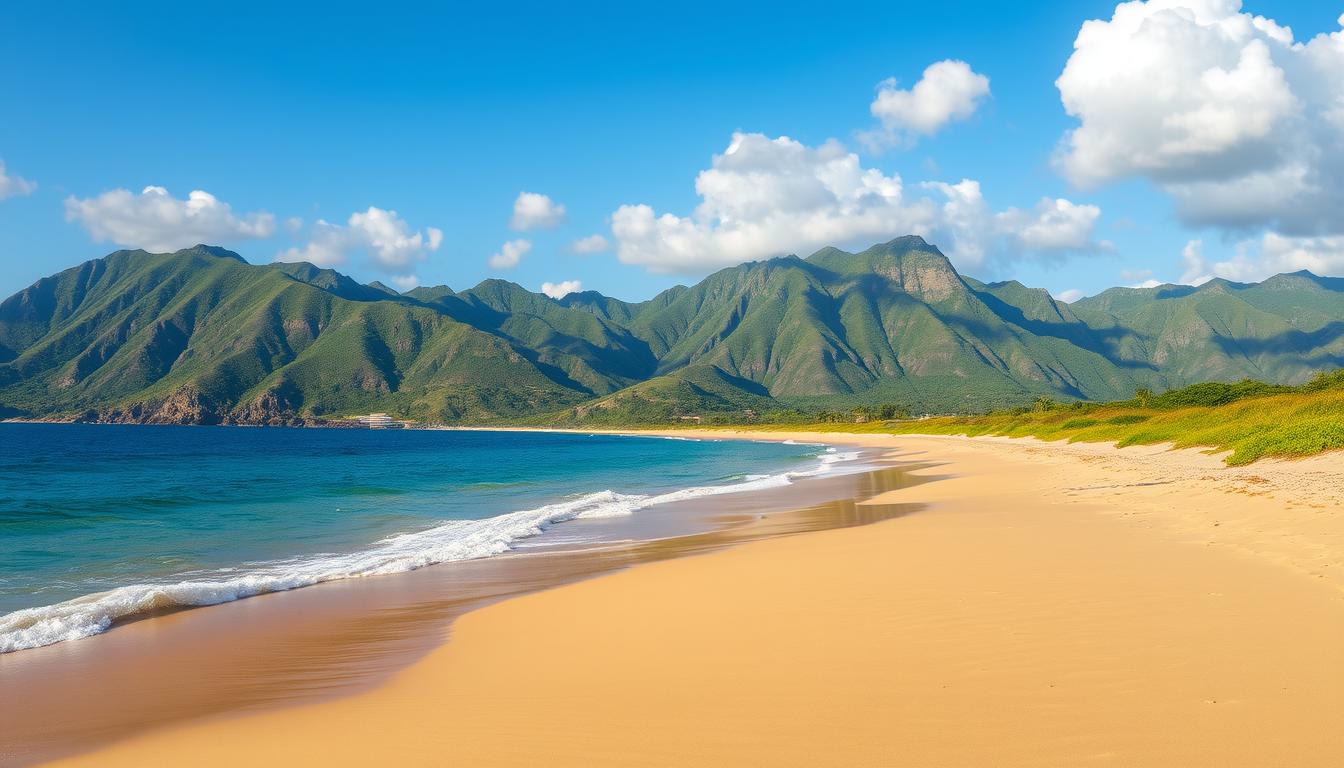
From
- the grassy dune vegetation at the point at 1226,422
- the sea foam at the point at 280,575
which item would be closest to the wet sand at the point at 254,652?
the sea foam at the point at 280,575

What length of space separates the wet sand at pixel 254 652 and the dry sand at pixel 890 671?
0.66 meters

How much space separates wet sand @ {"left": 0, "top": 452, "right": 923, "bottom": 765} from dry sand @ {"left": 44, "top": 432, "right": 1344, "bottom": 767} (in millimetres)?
658

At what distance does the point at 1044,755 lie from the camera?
5.27 meters

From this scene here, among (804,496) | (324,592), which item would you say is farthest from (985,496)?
(324,592)

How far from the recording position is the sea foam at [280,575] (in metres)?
11.6

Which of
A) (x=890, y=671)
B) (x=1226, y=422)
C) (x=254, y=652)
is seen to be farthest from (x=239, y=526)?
(x=1226, y=422)

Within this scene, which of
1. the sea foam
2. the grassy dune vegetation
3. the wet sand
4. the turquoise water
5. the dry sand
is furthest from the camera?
the grassy dune vegetation

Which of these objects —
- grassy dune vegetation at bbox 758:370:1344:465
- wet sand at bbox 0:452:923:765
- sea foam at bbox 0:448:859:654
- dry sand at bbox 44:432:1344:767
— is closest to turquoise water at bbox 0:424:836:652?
sea foam at bbox 0:448:859:654

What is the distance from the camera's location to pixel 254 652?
408 inches

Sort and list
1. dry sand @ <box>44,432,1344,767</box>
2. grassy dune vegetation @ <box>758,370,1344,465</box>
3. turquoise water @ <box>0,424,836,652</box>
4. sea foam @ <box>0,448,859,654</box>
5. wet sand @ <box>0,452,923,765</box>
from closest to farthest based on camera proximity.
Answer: dry sand @ <box>44,432,1344,767</box> → wet sand @ <box>0,452,923,765</box> → sea foam @ <box>0,448,859,654</box> → turquoise water @ <box>0,424,836,652</box> → grassy dune vegetation @ <box>758,370,1344,465</box>

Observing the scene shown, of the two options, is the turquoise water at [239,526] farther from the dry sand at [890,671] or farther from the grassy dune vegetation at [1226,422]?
the grassy dune vegetation at [1226,422]

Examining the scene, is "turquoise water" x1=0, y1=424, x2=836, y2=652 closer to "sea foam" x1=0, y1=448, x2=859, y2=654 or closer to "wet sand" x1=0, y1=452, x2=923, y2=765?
"sea foam" x1=0, y1=448, x2=859, y2=654

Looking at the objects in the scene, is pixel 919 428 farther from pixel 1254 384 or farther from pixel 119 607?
pixel 119 607

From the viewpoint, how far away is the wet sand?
7750 millimetres
